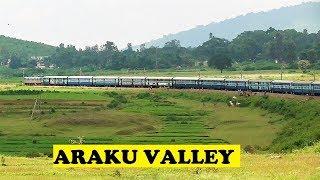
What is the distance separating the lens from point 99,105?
10650 centimetres

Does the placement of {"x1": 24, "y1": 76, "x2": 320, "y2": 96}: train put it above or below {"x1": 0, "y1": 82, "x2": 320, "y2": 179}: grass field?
above

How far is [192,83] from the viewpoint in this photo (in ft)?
450

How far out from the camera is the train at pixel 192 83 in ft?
344

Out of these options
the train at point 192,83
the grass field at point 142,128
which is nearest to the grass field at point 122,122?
the grass field at point 142,128

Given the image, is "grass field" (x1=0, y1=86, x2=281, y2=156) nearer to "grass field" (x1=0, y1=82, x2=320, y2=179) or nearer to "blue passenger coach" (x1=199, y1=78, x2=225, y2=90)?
"grass field" (x1=0, y1=82, x2=320, y2=179)

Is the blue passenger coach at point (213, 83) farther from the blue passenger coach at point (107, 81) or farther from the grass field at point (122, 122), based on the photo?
the blue passenger coach at point (107, 81)

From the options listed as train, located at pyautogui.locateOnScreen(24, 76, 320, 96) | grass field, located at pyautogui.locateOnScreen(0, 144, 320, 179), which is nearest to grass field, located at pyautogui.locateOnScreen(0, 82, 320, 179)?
grass field, located at pyautogui.locateOnScreen(0, 144, 320, 179)

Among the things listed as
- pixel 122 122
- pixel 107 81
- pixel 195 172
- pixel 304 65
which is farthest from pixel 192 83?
pixel 195 172

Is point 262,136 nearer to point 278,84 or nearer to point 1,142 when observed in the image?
point 1,142

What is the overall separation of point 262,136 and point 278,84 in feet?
136

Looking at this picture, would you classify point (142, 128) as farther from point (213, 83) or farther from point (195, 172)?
point (213, 83)

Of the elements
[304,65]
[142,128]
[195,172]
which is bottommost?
[142,128]

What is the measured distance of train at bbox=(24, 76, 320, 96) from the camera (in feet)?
344

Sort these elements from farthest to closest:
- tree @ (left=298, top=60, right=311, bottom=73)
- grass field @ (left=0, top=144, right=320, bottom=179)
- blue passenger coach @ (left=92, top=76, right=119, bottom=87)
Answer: tree @ (left=298, top=60, right=311, bottom=73) → blue passenger coach @ (left=92, top=76, right=119, bottom=87) → grass field @ (left=0, top=144, right=320, bottom=179)
